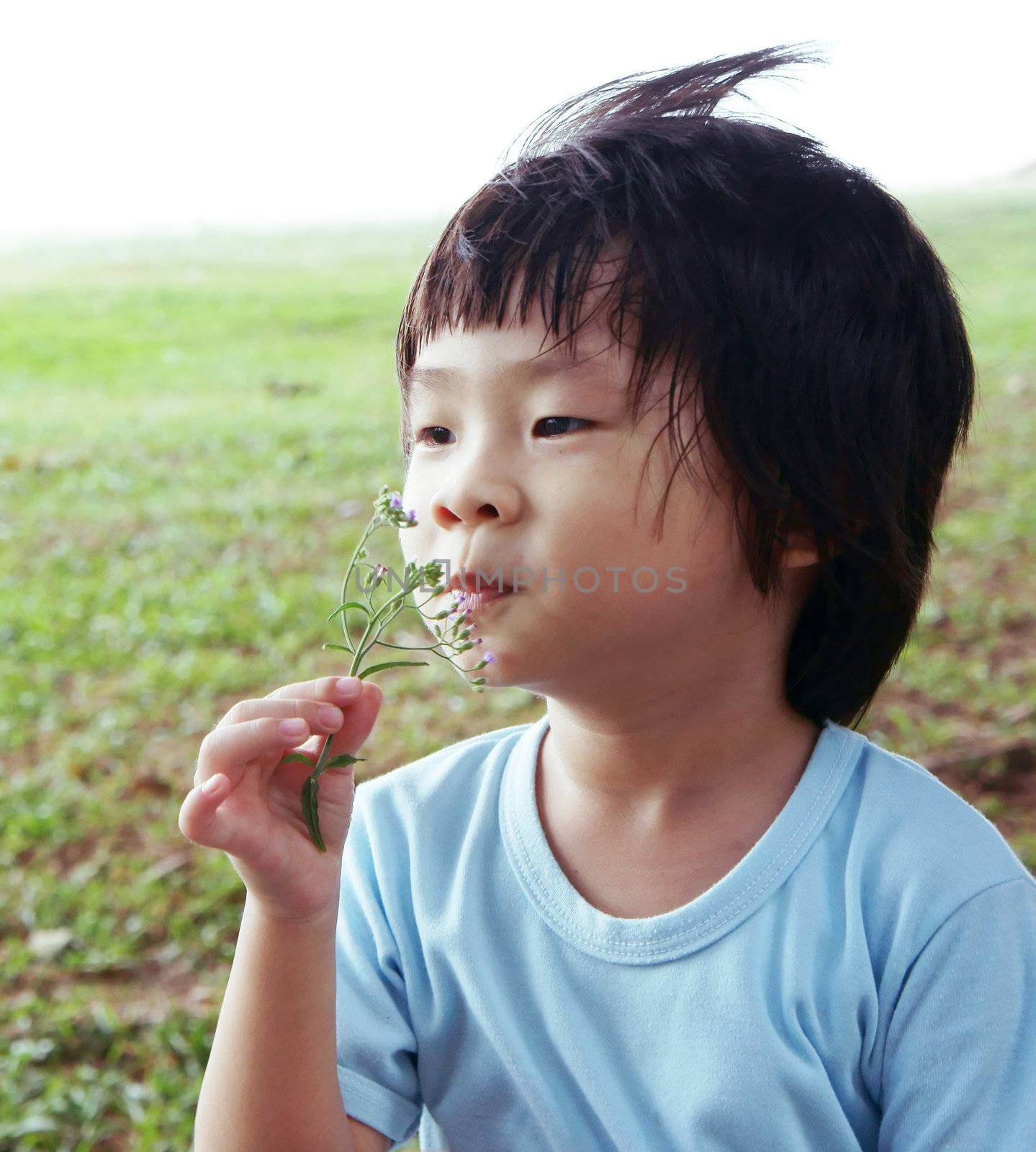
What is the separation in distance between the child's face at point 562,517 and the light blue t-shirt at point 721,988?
0.95 feet

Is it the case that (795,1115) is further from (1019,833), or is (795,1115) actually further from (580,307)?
(1019,833)

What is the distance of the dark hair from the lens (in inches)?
51.8

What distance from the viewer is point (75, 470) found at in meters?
5.96

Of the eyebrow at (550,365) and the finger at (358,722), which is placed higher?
the eyebrow at (550,365)

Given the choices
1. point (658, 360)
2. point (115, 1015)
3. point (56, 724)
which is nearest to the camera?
point (658, 360)

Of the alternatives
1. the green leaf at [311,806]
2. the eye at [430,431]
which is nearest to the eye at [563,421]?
the eye at [430,431]

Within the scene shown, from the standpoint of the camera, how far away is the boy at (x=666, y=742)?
1.28 metres

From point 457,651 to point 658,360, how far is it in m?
0.36

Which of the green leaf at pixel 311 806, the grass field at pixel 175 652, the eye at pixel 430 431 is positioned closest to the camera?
the green leaf at pixel 311 806

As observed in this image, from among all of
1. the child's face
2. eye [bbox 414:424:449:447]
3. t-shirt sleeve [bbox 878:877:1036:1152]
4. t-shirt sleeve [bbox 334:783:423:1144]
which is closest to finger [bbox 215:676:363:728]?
the child's face

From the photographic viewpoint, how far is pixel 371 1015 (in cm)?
151

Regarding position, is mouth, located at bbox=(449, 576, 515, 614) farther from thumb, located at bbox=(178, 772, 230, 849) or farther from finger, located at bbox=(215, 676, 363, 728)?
thumb, located at bbox=(178, 772, 230, 849)

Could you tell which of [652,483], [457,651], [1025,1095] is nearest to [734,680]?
[652,483]

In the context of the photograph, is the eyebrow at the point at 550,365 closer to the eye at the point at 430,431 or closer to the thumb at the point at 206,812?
the eye at the point at 430,431
